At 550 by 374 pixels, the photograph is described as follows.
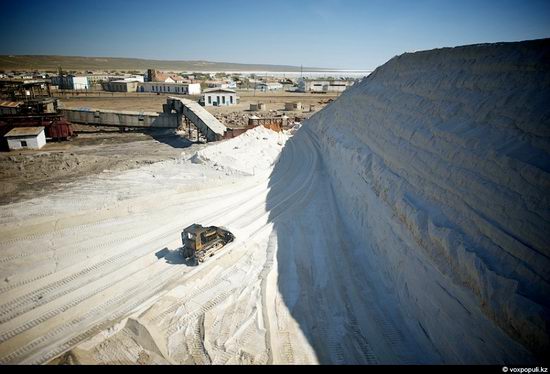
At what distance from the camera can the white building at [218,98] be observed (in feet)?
156

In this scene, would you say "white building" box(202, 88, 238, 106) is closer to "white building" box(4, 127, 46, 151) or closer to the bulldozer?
"white building" box(4, 127, 46, 151)

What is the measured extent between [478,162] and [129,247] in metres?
10.5

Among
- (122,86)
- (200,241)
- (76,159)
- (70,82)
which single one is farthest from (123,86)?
(200,241)

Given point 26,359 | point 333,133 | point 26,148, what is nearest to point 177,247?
point 26,359

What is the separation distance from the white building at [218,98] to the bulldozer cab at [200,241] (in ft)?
133

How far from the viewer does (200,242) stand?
9.77 m

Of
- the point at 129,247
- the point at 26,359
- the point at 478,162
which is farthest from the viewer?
the point at 129,247

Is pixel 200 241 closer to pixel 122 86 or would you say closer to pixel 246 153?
pixel 246 153

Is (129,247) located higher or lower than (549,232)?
lower

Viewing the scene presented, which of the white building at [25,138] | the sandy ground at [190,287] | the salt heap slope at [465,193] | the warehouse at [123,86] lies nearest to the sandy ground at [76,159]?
the white building at [25,138]

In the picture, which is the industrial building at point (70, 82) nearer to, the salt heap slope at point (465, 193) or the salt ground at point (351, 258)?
the salt ground at point (351, 258)

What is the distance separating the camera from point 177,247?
10586 millimetres

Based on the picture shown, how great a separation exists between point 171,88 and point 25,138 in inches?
1751

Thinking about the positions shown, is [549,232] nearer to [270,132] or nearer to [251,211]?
[251,211]
